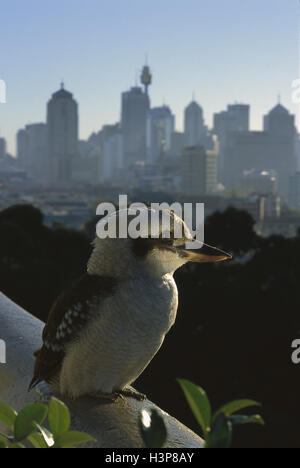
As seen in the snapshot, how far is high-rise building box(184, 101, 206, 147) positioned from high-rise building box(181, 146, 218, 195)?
1693 centimetres

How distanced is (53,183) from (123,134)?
18904mm

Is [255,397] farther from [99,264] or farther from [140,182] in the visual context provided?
[140,182]

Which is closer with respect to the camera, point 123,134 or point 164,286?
point 164,286

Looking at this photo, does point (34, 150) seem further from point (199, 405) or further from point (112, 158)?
point (199, 405)

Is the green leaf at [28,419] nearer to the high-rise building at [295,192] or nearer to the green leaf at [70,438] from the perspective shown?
the green leaf at [70,438]

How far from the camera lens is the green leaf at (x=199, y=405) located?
0.48 metres

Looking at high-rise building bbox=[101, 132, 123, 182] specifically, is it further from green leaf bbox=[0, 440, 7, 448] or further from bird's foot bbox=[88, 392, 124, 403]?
Result: green leaf bbox=[0, 440, 7, 448]

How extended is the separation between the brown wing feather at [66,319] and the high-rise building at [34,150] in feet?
155

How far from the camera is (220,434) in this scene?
46 centimetres

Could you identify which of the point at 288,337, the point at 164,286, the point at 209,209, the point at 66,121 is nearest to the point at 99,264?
the point at 164,286

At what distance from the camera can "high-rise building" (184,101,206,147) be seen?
6424 cm

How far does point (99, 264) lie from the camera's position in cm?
100

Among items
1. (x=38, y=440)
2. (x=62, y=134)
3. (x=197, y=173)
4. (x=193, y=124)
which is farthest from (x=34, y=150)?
(x=38, y=440)

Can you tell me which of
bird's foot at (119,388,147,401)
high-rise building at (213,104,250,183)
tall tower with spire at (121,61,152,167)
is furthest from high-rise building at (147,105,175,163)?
bird's foot at (119,388,147,401)
